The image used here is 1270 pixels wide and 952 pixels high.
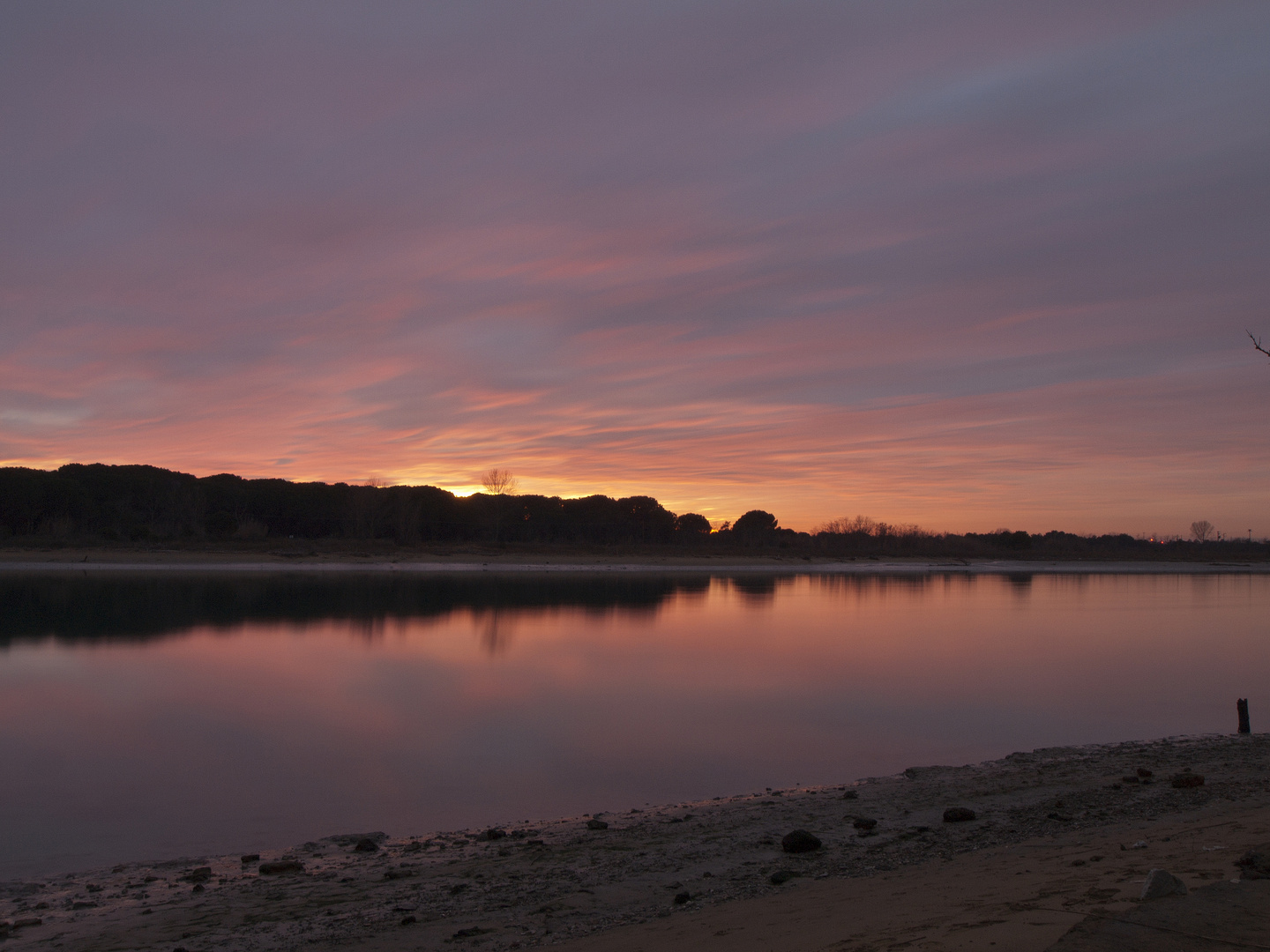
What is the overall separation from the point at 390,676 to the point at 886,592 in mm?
36722

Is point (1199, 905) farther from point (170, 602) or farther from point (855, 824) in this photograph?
point (170, 602)

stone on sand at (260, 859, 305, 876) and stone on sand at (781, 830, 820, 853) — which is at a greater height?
stone on sand at (781, 830, 820, 853)

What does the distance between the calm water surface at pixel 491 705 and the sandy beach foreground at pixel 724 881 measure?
1061 mm

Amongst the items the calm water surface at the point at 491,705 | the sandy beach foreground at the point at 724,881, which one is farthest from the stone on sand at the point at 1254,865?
the calm water surface at the point at 491,705

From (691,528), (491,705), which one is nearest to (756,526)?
(691,528)

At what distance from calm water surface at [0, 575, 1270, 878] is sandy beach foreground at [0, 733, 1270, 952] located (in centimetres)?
106

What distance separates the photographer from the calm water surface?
9.28 meters

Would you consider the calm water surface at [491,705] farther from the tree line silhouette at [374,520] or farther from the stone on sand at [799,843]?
the tree line silhouette at [374,520]

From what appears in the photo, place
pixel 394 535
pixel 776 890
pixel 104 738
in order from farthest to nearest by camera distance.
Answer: pixel 394 535 < pixel 104 738 < pixel 776 890

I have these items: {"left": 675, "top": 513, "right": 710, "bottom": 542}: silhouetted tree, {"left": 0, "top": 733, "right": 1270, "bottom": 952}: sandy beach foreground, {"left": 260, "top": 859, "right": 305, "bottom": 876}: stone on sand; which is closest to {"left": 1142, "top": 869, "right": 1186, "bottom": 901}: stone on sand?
{"left": 0, "top": 733, "right": 1270, "bottom": 952}: sandy beach foreground

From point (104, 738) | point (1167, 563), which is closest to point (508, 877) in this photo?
point (104, 738)

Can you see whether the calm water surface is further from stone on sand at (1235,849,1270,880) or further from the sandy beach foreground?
stone on sand at (1235,849,1270,880)

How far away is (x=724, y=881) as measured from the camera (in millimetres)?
6332

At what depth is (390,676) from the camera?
17281mm
